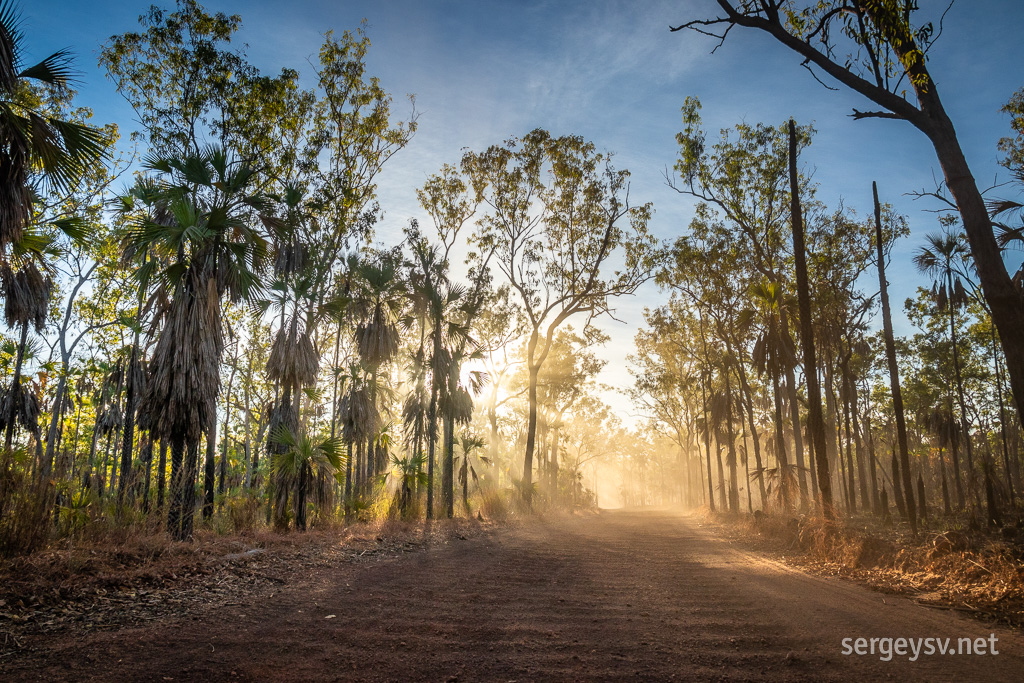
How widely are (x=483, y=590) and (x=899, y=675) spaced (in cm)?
486

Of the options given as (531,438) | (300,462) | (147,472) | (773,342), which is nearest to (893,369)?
(773,342)

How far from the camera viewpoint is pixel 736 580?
26.9 feet

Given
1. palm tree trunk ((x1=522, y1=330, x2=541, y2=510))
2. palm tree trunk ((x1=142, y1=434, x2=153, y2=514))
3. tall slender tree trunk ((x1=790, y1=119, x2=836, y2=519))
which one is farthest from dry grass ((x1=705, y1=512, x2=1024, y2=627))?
palm tree trunk ((x1=522, y1=330, x2=541, y2=510))

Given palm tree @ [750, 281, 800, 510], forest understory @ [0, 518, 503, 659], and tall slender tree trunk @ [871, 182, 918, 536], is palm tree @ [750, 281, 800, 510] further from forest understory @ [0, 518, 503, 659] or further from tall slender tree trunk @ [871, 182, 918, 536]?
forest understory @ [0, 518, 503, 659]

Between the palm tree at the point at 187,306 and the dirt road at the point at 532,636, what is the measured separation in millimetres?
5559

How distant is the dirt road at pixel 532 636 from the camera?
3900 millimetres

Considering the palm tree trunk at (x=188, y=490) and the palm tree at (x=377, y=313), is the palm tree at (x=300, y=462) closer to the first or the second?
the palm tree trunk at (x=188, y=490)

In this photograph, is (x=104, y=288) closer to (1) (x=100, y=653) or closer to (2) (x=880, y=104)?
(1) (x=100, y=653)

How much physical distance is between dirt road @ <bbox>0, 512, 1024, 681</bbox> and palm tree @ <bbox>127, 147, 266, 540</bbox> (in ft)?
18.2

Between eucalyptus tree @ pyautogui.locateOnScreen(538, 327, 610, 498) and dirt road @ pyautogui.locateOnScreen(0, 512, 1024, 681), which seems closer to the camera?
dirt road @ pyautogui.locateOnScreen(0, 512, 1024, 681)

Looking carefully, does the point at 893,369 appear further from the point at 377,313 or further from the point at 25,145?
the point at 25,145

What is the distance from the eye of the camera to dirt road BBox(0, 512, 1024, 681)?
3.90m

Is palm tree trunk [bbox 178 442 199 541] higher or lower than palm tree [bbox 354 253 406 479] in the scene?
lower

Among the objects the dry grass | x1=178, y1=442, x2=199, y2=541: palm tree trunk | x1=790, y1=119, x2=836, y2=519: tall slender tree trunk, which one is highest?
x1=790, y1=119, x2=836, y2=519: tall slender tree trunk
